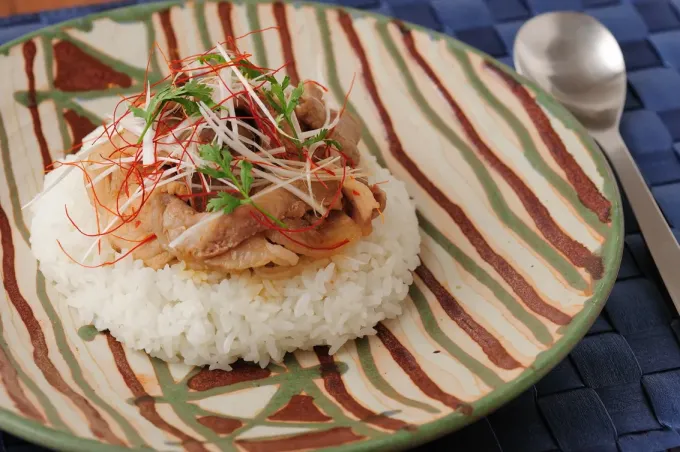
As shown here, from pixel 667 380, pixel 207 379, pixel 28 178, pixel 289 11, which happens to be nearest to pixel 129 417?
pixel 207 379

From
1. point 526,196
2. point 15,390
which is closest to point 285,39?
point 526,196

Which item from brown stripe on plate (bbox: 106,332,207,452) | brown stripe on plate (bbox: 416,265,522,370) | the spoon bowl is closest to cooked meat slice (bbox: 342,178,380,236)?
brown stripe on plate (bbox: 416,265,522,370)

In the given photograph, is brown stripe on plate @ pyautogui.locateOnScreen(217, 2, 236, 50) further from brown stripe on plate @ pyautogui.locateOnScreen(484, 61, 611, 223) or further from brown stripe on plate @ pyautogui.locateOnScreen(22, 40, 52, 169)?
brown stripe on plate @ pyautogui.locateOnScreen(484, 61, 611, 223)

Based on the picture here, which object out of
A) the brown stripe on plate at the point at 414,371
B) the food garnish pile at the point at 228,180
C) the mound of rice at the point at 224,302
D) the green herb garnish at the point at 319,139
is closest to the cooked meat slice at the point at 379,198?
the food garnish pile at the point at 228,180

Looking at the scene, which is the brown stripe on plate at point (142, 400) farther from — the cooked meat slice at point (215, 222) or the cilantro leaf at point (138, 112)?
the cilantro leaf at point (138, 112)

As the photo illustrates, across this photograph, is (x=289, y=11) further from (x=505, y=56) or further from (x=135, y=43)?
(x=505, y=56)
